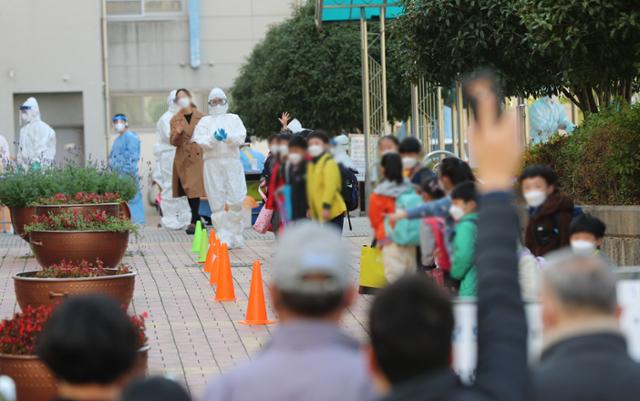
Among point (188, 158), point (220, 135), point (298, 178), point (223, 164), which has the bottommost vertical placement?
point (298, 178)

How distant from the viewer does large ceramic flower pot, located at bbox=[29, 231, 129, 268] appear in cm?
1322

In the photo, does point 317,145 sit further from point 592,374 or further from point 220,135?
point 220,135

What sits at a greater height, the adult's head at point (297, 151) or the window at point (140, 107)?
the window at point (140, 107)

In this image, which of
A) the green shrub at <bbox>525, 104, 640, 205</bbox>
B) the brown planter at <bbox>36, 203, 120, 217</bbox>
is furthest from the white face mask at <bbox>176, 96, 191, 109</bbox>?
→ the green shrub at <bbox>525, 104, 640, 205</bbox>

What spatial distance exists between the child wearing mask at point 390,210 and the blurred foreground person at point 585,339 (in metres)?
1.95

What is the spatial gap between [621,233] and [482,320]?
854cm

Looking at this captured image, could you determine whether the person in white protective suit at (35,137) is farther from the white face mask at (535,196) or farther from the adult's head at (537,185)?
the white face mask at (535,196)

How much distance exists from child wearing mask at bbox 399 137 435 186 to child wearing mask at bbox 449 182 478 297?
0.69 ft

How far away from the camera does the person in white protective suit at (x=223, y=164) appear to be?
1709cm

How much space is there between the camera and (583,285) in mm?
3889

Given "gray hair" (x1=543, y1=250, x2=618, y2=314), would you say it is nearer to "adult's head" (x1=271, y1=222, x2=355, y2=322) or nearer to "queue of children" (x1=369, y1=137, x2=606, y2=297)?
"adult's head" (x1=271, y1=222, x2=355, y2=322)

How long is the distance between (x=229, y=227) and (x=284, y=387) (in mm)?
14130

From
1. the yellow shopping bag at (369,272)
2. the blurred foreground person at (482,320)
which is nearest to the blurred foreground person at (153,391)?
the blurred foreground person at (482,320)

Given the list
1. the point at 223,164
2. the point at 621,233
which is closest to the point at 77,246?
the point at 223,164
